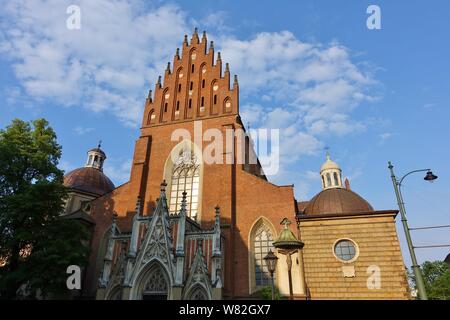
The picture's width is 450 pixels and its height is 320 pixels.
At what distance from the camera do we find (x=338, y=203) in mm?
21922

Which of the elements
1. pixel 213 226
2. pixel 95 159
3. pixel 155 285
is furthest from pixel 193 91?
pixel 95 159

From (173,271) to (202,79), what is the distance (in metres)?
16.9

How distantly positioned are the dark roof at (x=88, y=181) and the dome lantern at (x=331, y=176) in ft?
80.0

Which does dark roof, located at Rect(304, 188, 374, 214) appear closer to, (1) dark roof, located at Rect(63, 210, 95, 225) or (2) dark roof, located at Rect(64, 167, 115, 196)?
(1) dark roof, located at Rect(63, 210, 95, 225)

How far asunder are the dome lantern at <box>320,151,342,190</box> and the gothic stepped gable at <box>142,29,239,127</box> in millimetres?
10050

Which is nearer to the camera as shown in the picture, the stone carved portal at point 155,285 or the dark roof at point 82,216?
the stone carved portal at point 155,285

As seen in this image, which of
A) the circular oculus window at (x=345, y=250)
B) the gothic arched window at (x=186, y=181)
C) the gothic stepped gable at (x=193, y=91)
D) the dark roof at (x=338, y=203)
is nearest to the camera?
the circular oculus window at (x=345, y=250)

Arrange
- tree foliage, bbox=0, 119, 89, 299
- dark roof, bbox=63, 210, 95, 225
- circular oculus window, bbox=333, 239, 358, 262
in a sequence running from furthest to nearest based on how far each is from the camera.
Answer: dark roof, bbox=63, 210, 95, 225 → circular oculus window, bbox=333, 239, 358, 262 → tree foliage, bbox=0, 119, 89, 299

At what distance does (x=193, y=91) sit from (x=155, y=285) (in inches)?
642

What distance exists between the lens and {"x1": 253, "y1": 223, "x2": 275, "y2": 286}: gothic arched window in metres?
19.8

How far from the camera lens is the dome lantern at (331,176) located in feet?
90.2

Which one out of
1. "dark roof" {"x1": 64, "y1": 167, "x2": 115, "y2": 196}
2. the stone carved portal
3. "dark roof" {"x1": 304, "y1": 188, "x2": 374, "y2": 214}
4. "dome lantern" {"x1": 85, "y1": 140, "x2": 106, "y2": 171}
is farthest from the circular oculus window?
"dome lantern" {"x1": 85, "y1": 140, "x2": 106, "y2": 171}

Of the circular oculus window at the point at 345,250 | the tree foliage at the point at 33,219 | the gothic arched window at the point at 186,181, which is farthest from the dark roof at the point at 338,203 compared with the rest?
the tree foliage at the point at 33,219

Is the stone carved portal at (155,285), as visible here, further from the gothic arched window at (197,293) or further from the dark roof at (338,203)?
the dark roof at (338,203)
